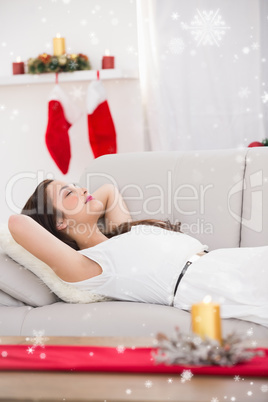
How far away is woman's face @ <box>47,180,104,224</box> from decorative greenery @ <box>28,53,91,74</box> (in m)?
1.89

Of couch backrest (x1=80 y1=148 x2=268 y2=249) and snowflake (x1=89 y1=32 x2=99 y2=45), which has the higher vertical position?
snowflake (x1=89 y1=32 x2=99 y2=45)

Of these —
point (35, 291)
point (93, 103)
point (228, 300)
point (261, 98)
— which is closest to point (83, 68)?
point (93, 103)

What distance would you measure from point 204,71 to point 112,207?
5.74 feet

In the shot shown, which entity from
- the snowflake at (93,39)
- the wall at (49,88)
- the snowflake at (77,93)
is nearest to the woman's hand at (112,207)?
the wall at (49,88)

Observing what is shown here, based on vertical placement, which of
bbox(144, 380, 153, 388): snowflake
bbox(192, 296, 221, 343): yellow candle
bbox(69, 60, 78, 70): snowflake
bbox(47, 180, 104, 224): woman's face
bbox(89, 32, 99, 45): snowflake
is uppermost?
bbox(89, 32, 99, 45): snowflake

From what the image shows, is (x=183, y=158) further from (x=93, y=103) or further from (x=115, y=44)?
(x=115, y=44)

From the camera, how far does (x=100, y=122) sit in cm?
388

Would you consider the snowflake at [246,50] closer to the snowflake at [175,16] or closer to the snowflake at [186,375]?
the snowflake at [175,16]

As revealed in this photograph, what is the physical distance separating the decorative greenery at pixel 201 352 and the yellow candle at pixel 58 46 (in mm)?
3101

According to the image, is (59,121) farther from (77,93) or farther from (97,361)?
(97,361)

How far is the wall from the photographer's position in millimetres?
3986

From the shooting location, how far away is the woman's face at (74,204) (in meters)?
2.20

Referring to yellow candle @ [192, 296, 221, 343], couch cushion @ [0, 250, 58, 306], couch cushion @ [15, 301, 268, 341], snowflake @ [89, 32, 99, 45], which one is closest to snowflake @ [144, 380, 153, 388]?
yellow candle @ [192, 296, 221, 343]

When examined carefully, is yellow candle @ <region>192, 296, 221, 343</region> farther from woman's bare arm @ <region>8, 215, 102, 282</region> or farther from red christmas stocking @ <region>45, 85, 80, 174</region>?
red christmas stocking @ <region>45, 85, 80, 174</region>
